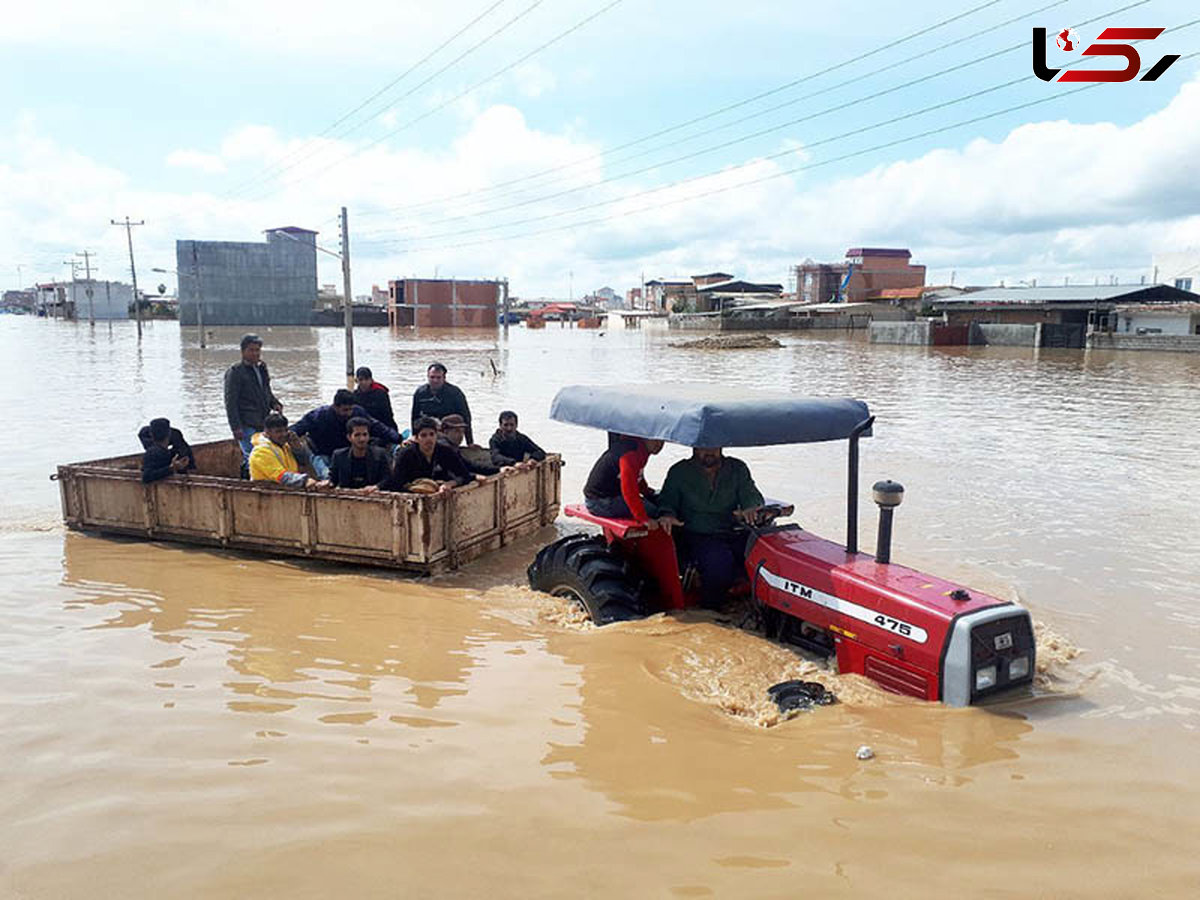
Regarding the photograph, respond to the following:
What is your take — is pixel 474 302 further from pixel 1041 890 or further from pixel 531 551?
pixel 1041 890

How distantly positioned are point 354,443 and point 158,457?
83.4 inches

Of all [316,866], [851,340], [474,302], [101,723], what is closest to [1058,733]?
[316,866]

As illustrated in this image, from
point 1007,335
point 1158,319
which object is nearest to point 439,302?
point 1007,335

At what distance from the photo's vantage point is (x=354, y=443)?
26.8 feet

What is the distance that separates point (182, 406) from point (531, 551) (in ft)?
53.1

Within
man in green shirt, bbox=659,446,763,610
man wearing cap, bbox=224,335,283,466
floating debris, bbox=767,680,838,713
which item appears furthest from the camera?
man wearing cap, bbox=224,335,283,466

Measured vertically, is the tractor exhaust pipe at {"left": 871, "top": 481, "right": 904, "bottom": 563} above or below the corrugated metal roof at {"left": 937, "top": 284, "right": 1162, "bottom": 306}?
below

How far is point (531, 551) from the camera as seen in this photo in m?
8.91

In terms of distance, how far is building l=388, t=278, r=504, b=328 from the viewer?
90312 mm

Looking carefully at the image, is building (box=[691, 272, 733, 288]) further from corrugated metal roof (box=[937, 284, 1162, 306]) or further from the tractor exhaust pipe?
the tractor exhaust pipe

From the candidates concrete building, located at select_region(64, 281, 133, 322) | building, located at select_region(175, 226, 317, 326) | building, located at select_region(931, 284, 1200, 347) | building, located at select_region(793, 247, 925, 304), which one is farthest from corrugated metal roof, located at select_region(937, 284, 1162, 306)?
concrete building, located at select_region(64, 281, 133, 322)

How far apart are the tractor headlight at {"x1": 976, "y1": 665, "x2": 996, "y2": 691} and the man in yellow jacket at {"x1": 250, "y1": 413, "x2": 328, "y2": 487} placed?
6002 millimetres

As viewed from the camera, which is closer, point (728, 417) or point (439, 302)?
point (728, 417)

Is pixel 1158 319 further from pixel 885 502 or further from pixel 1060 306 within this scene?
pixel 885 502
